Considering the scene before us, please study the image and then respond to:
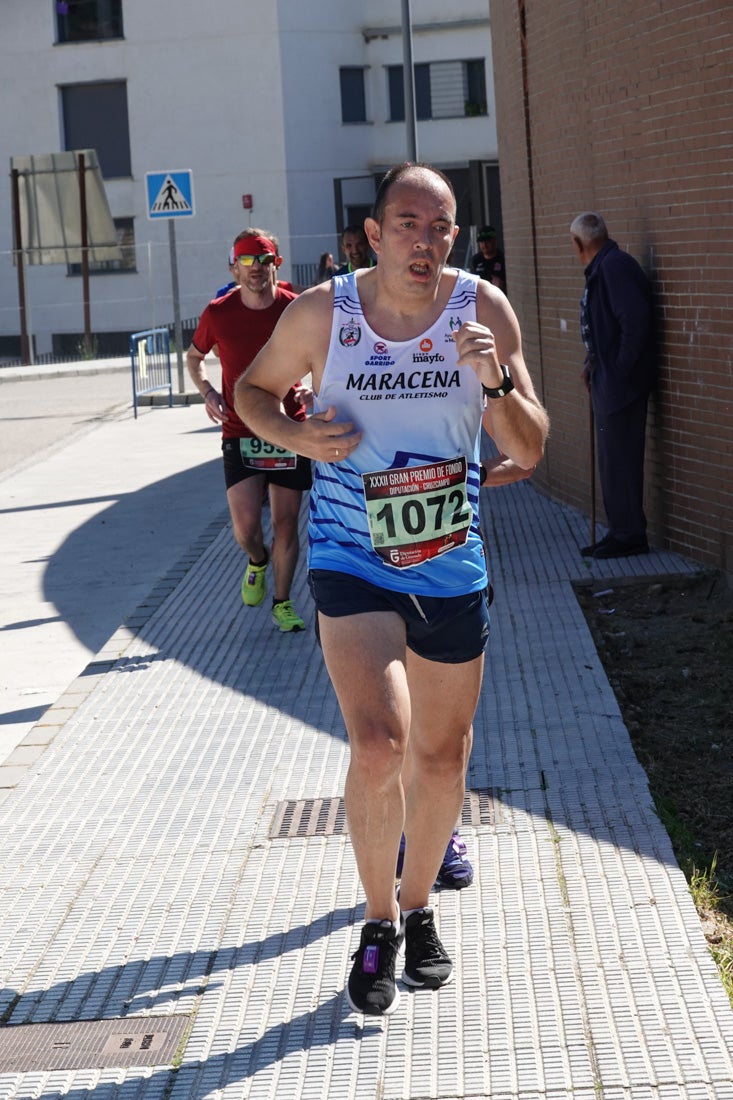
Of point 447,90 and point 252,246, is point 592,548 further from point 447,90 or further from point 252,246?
point 447,90

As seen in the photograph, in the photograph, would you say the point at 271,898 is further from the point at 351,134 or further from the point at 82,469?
the point at 351,134

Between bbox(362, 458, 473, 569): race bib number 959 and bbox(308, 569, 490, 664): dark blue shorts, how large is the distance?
0.32 feet

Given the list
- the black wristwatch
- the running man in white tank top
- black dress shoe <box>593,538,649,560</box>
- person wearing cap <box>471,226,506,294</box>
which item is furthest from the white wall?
the black wristwatch

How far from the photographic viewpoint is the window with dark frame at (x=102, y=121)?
42.8m

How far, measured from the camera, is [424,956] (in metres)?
4.20

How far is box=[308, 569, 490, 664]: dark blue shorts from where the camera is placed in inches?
161

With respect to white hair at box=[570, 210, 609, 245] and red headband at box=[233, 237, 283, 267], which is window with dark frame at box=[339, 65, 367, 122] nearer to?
white hair at box=[570, 210, 609, 245]

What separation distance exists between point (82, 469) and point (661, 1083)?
13.7 metres

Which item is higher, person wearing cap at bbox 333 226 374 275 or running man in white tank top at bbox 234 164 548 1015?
person wearing cap at bbox 333 226 374 275

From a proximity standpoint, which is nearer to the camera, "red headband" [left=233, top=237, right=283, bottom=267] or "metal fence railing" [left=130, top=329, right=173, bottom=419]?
"red headband" [left=233, top=237, right=283, bottom=267]

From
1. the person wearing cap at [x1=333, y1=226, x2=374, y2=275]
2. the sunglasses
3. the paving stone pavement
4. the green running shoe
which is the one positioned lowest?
the paving stone pavement

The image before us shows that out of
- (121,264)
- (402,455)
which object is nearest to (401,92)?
(121,264)

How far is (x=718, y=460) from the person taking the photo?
350 inches

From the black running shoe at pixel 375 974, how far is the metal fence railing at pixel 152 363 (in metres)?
19.1
